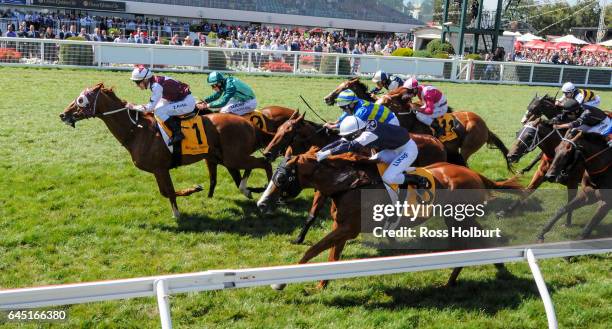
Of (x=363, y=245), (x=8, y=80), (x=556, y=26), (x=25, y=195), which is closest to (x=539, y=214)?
(x=363, y=245)

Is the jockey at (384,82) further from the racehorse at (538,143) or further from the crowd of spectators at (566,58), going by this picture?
the crowd of spectators at (566,58)

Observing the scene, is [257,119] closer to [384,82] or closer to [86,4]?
[384,82]

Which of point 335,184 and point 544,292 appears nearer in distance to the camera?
point 544,292

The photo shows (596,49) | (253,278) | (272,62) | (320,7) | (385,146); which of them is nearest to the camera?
(253,278)

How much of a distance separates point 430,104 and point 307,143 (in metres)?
2.25

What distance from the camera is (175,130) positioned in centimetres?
713

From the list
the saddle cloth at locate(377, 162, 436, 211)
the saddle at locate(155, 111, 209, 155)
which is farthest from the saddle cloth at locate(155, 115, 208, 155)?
the saddle cloth at locate(377, 162, 436, 211)

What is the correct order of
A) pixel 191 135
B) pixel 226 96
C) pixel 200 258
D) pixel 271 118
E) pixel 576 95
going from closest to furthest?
pixel 200 258 → pixel 191 135 → pixel 226 96 → pixel 271 118 → pixel 576 95

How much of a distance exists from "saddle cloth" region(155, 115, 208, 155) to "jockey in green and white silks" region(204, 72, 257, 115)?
106 centimetres

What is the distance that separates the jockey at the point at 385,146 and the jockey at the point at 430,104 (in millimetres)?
2657

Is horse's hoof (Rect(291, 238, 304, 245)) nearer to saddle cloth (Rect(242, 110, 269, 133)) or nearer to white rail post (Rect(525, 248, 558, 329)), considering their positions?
Answer: saddle cloth (Rect(242, 110, 269, 133))

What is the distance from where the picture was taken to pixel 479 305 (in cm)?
502

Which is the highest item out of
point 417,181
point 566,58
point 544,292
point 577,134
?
point 566,58

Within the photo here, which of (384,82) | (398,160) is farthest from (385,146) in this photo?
(384,82)
